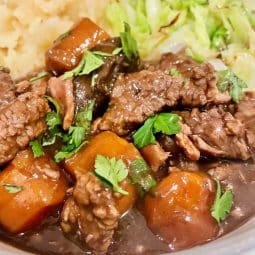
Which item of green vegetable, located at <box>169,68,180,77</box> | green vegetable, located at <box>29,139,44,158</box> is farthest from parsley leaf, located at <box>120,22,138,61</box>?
green vegetable, located at <box>29,139,44,158</box>

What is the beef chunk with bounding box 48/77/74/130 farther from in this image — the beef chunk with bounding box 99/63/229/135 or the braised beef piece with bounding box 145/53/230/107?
the braised beef piece with bounding box 145/53/230/107

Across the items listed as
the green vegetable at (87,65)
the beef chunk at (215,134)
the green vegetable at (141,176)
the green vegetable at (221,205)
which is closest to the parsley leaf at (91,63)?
the green vegetable at (87,65)

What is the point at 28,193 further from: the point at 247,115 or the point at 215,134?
the point at 247,115

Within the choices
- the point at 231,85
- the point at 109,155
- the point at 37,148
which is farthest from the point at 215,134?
the point at 37,148

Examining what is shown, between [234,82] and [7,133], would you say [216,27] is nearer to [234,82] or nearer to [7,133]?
[234,82]

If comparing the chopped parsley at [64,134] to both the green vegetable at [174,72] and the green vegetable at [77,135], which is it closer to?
the green vegetable at [77,135]

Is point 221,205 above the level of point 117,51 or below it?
below

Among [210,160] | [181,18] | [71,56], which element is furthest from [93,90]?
[181,18]
